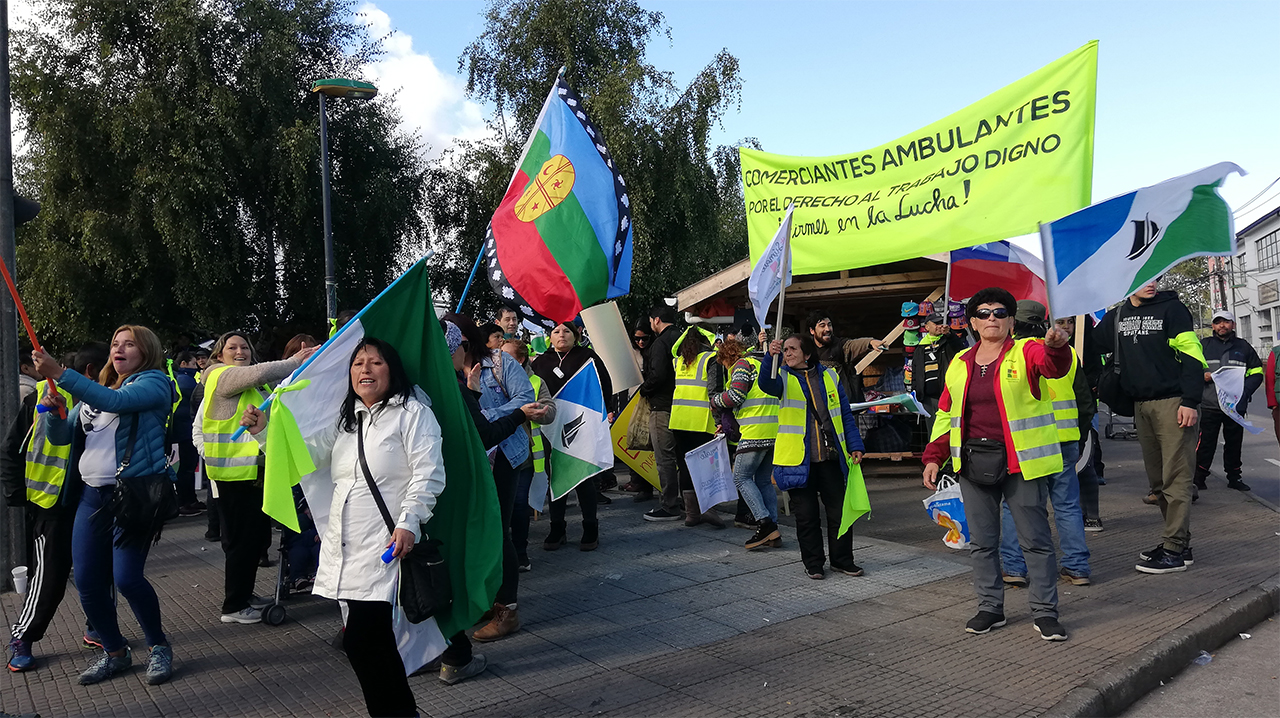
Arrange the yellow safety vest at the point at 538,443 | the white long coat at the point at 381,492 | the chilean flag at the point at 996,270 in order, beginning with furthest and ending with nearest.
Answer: the chilean flag at the point at 996,270 → the yellow safety vest at the point at 538,443 → the white long coat at the point at 381,492

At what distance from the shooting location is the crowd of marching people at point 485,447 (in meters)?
3.50

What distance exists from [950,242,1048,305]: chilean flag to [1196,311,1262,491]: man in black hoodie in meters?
1.94

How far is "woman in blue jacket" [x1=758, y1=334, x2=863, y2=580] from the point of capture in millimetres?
6289

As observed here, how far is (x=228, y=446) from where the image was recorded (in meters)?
→ 5.46

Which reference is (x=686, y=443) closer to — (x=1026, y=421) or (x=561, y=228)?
(x=561, y=228)

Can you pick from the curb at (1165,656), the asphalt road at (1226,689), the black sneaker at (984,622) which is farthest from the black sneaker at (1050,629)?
the asphalt road at (1226,689)

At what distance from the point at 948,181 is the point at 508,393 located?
3728 mm

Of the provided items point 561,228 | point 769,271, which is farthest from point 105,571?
point 769,271

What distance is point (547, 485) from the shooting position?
7516 millimetres

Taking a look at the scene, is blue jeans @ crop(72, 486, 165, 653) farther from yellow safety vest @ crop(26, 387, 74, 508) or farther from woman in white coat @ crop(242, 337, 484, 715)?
woman in white coat @ crop(242, 337, 484, 715)

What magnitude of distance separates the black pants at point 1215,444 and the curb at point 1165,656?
4.57 m

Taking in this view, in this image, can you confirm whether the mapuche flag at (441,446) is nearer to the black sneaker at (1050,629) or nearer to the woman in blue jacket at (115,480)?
the woman in blue jacket at (115,480)

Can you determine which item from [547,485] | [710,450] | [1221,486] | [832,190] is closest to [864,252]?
[832,190]

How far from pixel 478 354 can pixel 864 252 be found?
3372mm
